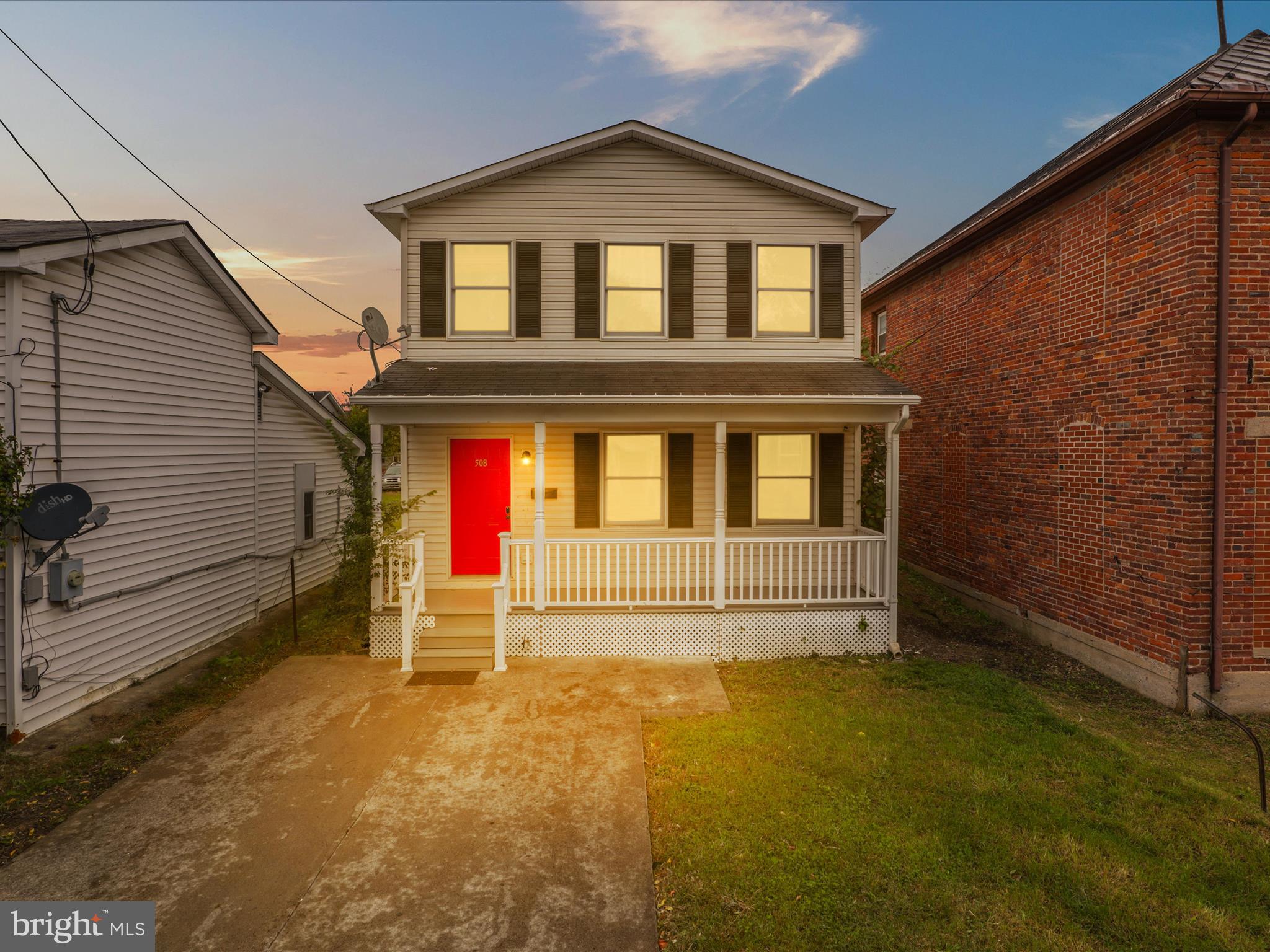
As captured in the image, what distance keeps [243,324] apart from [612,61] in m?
28.0

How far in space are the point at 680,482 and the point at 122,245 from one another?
25.7ft

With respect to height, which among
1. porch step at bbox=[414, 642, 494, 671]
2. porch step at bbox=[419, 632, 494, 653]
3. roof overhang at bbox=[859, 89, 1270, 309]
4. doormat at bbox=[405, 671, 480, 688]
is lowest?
doormat at bbox=[405, 671, 480, 688]

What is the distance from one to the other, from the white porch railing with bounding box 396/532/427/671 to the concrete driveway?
30.8 inches

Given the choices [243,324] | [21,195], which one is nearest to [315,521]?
[243,324]

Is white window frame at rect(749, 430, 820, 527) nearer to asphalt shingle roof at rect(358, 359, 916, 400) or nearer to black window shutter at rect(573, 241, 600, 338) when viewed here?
asphalt shingle roof at rect(358, 359, 916, 400)

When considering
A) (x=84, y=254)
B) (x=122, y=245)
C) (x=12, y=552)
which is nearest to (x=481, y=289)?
(x=122, y=245)

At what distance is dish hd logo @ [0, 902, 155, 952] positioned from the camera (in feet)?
10.7

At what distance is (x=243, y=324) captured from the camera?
9859 mm

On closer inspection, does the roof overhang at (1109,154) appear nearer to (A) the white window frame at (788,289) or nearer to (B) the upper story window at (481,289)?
(A) the white window frame at (788,289)

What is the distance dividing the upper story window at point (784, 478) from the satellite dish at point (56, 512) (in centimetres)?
849

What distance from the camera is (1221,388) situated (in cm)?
612

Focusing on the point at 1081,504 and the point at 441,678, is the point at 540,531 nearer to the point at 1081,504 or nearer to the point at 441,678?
the point at 441,678

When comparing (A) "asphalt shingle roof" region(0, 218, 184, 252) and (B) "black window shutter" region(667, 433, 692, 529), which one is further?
(B) "black window shutter" region(667, 433, 692, 529)

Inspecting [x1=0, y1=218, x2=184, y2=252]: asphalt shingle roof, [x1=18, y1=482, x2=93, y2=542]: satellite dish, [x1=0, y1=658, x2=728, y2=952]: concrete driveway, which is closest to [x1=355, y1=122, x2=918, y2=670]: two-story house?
[x1=0, y1=658, x2=728, y2=952]: concrete driveway
